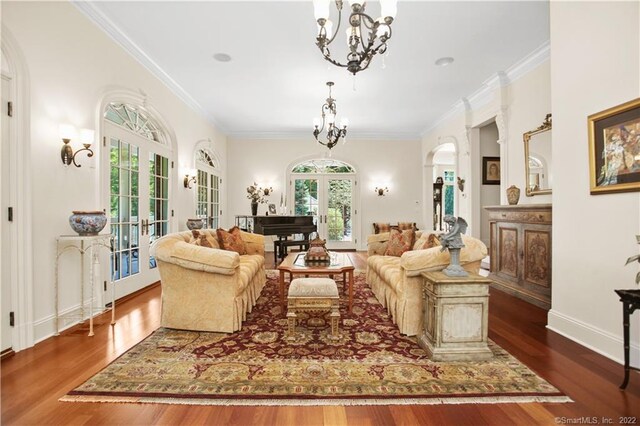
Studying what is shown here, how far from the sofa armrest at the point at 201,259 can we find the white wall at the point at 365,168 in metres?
5.74

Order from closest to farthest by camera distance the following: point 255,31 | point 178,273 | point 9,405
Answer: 1. point 9,405
2. point 178,273
3. point 255,31

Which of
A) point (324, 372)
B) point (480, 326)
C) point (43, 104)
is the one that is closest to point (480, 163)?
point (480, 326)

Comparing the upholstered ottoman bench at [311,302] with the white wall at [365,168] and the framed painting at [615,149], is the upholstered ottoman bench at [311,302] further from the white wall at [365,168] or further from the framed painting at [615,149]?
the white wall at [365,168]

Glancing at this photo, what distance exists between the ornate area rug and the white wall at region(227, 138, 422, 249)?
19.5 ft

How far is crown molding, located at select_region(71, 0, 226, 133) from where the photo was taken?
3311 mm

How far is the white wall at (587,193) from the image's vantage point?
2.37m

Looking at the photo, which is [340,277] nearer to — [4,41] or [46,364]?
[46,364]

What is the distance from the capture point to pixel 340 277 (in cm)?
534

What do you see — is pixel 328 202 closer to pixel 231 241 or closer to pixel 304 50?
pixel 231 241

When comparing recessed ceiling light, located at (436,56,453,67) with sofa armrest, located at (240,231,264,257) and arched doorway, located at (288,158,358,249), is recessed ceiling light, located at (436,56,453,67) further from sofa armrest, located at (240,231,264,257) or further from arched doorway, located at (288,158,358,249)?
arched doorway, located at (288,158,358,249)

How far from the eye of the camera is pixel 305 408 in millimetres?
1872

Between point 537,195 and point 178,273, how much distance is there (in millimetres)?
4638

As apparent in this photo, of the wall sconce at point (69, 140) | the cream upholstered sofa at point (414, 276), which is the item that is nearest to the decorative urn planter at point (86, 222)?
the wall sconce at point (69, 140)

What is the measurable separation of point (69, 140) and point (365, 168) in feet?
22.4
